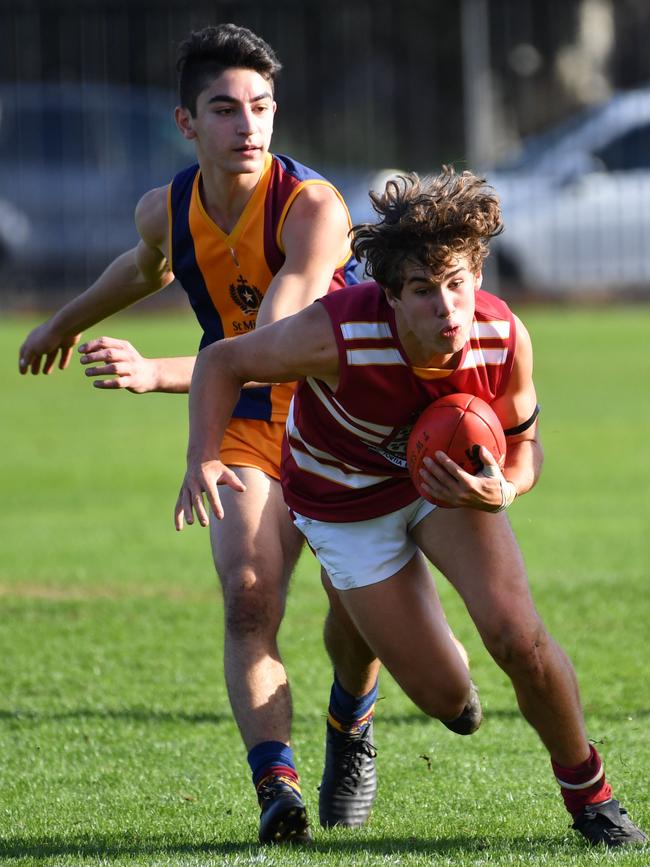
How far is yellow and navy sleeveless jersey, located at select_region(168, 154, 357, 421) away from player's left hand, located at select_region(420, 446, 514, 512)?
1.21 meters

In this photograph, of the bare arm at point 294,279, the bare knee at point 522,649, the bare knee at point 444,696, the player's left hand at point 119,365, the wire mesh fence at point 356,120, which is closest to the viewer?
the bare knee at point 522,649

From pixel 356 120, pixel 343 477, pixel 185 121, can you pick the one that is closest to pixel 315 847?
pixel 343 477

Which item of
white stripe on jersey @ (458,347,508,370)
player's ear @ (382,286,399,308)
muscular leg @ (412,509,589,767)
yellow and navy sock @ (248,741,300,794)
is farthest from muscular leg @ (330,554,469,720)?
player's ear @ (382,286,399,308)

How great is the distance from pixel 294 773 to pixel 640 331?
16.5m

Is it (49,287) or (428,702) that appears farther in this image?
(49,287)

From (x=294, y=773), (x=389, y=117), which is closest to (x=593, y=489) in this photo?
(x=294, y=773)

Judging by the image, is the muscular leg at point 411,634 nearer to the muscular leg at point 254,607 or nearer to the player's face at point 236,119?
the muscular leg at point 254,607

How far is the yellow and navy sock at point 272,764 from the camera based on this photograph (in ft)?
14.8

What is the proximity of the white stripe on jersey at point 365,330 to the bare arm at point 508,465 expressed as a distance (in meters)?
0.37

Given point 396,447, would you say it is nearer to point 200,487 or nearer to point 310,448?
point 310,448

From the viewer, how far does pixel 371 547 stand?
457 centimetres

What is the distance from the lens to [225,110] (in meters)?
5.12

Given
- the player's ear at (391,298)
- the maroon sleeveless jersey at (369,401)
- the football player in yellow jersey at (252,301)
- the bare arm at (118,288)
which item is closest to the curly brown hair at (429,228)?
the player's ear at (391,298)

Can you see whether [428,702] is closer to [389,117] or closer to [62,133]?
[62,133]
